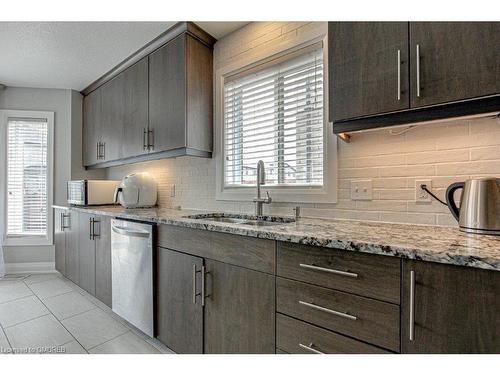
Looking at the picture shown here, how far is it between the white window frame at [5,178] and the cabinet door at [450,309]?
14.0 ft

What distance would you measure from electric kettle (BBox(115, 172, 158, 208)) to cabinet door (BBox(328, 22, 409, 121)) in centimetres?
204

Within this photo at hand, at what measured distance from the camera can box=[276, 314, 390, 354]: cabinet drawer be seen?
3.32ft

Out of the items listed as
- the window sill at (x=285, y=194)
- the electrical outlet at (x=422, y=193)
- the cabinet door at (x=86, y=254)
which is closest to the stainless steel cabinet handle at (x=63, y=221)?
the cabinet door at (x=86, y=254)

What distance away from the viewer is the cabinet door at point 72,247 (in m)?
2.91

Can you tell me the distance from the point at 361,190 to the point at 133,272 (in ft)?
5.49

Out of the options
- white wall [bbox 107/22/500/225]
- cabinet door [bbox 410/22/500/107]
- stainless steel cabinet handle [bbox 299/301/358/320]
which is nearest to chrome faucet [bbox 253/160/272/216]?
white wall [bbox 107/22/500/225]

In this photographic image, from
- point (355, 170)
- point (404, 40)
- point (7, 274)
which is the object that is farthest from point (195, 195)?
point (7, 274)

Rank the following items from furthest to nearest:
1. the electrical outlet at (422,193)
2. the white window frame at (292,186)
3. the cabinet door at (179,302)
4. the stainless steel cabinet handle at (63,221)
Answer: the stainless steel cabinet handle at (63,221)
the white window frame at (292,186)
the cabinet door at (179,302)
the electrical outlet at (422,193)

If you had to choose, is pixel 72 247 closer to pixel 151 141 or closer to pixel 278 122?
pixel 151 141

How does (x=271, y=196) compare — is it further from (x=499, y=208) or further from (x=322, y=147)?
(x=499, y=208)

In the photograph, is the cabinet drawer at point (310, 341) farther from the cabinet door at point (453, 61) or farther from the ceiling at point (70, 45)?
the ceiling at point (70, 45)

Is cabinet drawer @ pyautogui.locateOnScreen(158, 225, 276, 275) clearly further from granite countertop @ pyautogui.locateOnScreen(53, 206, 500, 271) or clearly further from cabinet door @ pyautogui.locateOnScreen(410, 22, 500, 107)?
cabinet door @ pyautogui.locateOnScreen(410, 22, 500, 107)

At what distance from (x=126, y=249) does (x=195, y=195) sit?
2.60 ft

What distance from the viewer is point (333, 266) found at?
1062 mm
